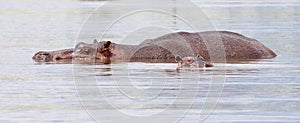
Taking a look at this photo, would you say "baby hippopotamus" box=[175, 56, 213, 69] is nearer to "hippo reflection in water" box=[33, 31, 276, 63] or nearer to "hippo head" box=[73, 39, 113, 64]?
"hippo reflection in water" box=[33, 31, 276, 63]

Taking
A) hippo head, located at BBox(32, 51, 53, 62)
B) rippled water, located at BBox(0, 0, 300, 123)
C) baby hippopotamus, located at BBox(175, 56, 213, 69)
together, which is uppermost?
hippo head, located at BBox(32, 51, 53, 62)

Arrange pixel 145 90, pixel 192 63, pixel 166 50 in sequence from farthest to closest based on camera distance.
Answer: pixel 166 50 → pixel 192 63 → pixel 145 90

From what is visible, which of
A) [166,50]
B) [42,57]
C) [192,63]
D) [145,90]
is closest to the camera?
[145,90]

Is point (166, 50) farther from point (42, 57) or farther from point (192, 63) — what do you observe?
point (42, 57)

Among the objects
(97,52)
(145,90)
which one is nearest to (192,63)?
(97,52)

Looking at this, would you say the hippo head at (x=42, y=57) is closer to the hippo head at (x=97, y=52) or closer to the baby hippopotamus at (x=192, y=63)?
the hippo head at (x=97, y=52)

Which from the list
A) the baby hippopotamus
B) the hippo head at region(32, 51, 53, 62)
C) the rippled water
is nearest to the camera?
the rippled water

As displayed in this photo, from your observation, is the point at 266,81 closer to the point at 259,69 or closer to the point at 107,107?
the point at 259,69

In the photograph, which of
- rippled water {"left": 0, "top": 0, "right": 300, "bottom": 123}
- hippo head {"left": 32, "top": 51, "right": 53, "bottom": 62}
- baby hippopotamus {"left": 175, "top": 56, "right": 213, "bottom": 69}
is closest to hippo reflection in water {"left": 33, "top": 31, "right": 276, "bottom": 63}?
hippo head {"left": 32, "top": 51, "right": 53, "bottom": 62}

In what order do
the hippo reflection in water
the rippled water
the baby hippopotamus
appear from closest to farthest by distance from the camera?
1. the rippled water
2. the baby hippopotamus
3. the hippo reflection in water

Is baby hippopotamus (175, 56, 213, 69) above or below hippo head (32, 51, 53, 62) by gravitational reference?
below
